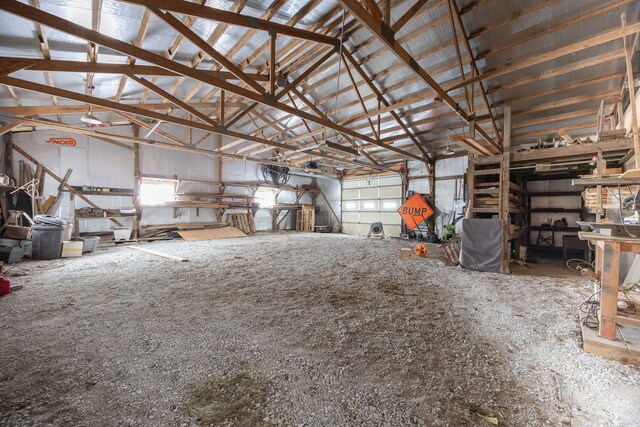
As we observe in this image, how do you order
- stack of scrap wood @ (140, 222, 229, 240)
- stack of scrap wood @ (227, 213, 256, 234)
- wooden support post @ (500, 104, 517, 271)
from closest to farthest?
wooden support post @ (500, 104, 517, 271) < stack of scrap wood @ (140, 222, 229, 240) < stack of scrap wood @ (227, 213, 256, 234)

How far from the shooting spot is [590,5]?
3680 mm

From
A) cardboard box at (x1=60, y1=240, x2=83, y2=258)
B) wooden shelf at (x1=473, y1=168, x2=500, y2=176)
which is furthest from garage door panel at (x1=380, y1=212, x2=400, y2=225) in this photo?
cardboard box at (x1=60, y1=240, x2=83, y2=258)

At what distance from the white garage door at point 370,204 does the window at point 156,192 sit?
782 centimetres

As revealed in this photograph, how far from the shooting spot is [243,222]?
11461mm

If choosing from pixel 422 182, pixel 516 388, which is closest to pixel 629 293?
pixel 516 388

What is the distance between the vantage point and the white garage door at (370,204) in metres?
11.0

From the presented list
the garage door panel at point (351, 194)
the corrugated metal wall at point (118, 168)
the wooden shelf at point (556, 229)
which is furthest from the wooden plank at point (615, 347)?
the corrugated metal wall at point (118, 168)

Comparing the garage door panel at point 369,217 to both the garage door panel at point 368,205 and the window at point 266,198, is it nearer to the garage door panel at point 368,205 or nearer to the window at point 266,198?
the garage door panel at point 368,205

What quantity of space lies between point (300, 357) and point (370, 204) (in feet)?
33.7

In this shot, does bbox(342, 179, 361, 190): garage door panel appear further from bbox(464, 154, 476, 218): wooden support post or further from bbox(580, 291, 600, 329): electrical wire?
bbox(580, 291, 600, 329): electrical wire

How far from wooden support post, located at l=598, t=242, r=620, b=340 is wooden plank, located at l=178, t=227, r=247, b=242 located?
9804 mm

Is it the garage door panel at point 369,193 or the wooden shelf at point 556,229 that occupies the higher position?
the garage door panel at point 369,193

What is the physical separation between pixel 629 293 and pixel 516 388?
2.76 m

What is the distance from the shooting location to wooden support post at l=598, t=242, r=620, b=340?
2.12 metres
